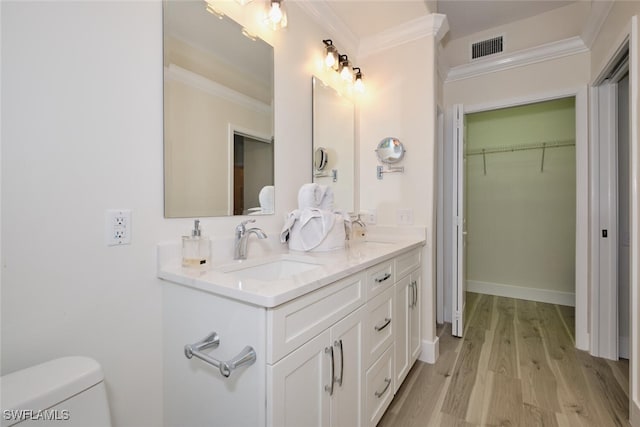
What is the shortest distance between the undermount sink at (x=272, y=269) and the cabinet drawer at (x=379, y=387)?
21.5 inches

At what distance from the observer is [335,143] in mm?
2117

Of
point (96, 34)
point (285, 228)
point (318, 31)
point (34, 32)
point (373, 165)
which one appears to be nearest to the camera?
point (34, 32)

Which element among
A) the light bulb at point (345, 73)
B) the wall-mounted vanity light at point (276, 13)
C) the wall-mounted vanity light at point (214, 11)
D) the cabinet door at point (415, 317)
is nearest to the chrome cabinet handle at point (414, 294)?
the cabinet door at point (415, 317)

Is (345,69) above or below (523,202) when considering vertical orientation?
above

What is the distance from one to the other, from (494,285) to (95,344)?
398cm

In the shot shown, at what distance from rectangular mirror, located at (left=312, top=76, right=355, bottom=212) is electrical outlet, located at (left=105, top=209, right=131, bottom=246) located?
115cm

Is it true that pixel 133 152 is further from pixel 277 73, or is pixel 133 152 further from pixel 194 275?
pixel 277 73

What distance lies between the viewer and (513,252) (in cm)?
352

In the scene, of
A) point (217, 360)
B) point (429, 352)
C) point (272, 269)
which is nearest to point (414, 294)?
point (429, 352)

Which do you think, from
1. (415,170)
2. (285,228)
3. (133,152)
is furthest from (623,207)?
(133,152)

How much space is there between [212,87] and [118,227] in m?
0.74

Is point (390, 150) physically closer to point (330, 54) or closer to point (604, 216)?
point (330, 54)

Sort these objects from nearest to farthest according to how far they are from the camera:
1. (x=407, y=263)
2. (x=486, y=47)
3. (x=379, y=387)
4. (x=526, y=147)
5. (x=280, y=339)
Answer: (x=280, y=339), (x=379, y=387), (x=407, y=263), (x=486, y=47), (x=526, y=147)

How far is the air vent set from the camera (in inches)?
102
